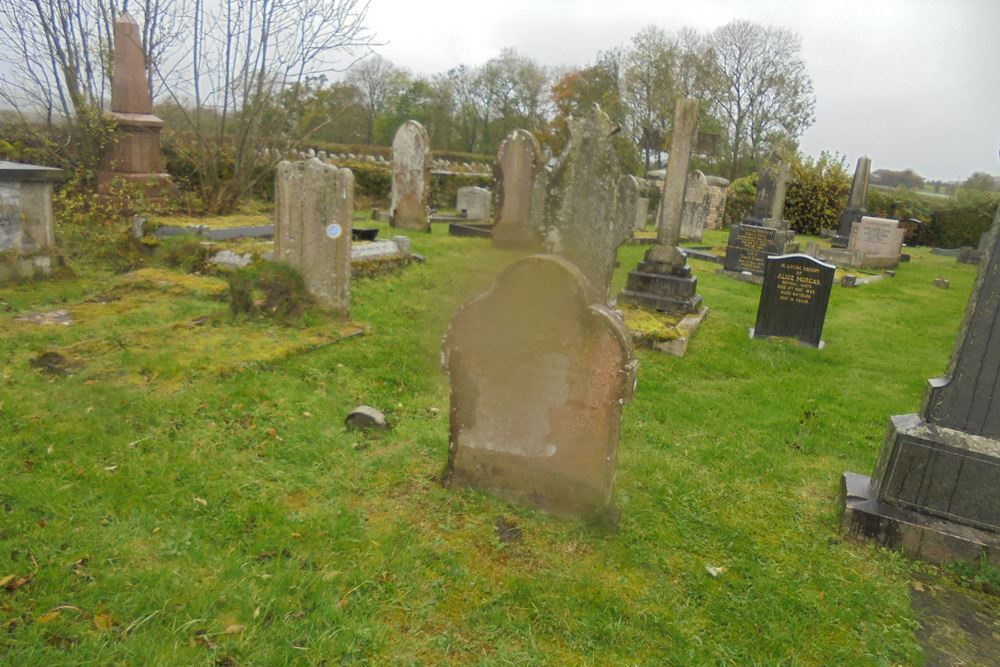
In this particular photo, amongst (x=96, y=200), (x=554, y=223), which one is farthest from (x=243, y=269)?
(x=96, y=200)

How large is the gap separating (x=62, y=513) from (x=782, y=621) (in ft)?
11.9

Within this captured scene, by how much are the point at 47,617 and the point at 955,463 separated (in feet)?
15.3

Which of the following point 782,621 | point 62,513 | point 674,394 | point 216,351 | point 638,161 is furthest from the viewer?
point 638,161

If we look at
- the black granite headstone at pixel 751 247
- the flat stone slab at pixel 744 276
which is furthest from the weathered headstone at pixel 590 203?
the black granite headstone at pixel 751 247

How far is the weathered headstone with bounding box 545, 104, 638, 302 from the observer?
752 cm

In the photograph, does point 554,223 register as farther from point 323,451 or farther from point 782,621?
point 782,621

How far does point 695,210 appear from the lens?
20.2 m

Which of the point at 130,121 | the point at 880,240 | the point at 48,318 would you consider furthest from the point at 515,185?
the point at 880,240

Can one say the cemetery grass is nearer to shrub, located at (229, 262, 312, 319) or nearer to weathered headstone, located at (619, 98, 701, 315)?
shrub, located at (229, 262, 312, 319)

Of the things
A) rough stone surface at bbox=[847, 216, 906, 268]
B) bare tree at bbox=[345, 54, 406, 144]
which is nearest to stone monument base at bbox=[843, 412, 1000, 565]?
rough stone surface at bbox=[847, 216, 906, 268]

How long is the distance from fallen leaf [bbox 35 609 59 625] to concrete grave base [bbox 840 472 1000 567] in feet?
13.5

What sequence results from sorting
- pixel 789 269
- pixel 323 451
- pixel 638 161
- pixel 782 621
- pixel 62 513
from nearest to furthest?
pixel 782 621, pixel 62 513, pixel 323 451, pixel 789 269, pixel 638 161

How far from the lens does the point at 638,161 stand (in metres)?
31.8

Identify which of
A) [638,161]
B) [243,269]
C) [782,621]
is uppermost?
[638,161]
